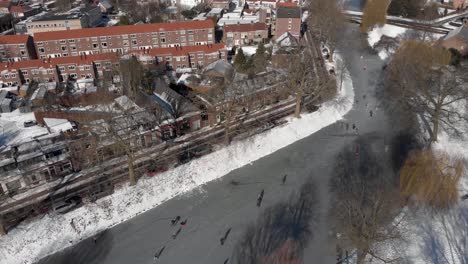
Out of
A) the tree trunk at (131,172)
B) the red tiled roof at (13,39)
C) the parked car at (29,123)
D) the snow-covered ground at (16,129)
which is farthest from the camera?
the red tiled roof at (13,39)

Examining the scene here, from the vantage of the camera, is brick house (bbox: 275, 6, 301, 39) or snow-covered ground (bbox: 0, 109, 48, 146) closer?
snow-covered ground (bbox: 0, 109, 48, 146)

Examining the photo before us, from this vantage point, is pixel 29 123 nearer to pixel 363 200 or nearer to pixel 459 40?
pixel 363 200

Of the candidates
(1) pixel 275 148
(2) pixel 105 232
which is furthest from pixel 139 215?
(1) pixel 275 148

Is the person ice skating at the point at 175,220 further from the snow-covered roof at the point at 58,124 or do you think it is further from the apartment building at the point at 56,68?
the apartment building at the point at 56,68

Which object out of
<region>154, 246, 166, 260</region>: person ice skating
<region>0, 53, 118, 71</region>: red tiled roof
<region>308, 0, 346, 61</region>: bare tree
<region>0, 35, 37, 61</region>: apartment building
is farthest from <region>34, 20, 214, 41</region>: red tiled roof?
<region>154, 246, 166, 260</region>: person ice skating

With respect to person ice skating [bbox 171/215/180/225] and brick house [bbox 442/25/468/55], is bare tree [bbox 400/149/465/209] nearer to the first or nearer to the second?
person ice skating [bbox 171/215/180/225]

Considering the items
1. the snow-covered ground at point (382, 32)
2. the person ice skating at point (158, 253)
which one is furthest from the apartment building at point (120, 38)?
the person ice skating at point (158, 253)
